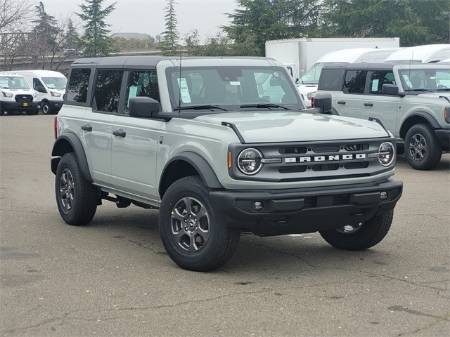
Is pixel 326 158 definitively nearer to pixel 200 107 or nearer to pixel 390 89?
pixel 200 107

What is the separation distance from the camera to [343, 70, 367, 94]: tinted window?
15070 millimetres

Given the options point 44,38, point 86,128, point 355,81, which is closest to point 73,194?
point 86,128

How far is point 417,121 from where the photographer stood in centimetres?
1388

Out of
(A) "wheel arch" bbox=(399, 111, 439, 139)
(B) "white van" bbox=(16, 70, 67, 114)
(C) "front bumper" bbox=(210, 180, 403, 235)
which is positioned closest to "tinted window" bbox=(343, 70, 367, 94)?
(A) "wheel arch" bbox=(399, 111, 439, 139)

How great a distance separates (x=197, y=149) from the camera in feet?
21.3

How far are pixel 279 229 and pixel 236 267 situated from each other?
719mm

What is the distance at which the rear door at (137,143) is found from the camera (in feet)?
23.6

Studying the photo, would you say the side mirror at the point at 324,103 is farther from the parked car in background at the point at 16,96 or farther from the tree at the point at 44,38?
the tree at the point at 44,38

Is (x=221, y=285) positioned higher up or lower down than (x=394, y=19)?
lower down

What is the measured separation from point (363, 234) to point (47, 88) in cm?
3044

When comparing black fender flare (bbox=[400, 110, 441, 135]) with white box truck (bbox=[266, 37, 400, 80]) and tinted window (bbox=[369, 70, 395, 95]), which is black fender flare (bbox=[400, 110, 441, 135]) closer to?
tinted window (bbox=[369, 70, 395, 95])

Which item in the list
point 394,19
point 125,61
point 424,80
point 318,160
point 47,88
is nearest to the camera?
point 318,160

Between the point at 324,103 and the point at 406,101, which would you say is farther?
the point at 406,101

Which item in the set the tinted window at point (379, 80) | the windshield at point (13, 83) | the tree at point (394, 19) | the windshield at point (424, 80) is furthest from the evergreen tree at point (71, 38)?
the windshield at point (424, 80)
